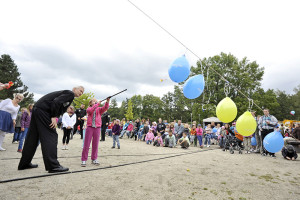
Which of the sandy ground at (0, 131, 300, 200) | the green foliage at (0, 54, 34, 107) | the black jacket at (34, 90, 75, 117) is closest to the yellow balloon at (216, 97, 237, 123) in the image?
the sandy ground at (0, 131, 300, 200)

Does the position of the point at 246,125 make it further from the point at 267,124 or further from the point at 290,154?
the point at 290,154

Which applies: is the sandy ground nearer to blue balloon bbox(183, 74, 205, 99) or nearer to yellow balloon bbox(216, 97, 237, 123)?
yellow balloon bbox(216, 97, 237, 123)

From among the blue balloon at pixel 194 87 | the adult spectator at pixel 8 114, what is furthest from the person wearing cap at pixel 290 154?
the adult spectator at pixel 8 114

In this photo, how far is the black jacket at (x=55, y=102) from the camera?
3637 mm

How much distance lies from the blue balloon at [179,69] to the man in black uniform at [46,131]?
127 inches

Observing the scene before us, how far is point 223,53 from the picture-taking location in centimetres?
Answer: 2681

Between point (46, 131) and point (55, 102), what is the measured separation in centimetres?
62

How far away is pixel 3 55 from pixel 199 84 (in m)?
51.2

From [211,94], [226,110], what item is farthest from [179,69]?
[211,94]

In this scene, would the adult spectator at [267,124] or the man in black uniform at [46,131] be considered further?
the adult spectator at [267,124]

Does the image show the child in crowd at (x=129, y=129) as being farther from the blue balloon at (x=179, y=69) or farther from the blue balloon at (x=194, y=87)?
the blue balloon at (x=179, y=69)

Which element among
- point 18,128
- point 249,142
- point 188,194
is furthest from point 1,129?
point 249,142

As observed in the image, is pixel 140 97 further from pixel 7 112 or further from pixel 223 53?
pixel 7 112

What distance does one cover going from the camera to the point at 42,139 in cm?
354
